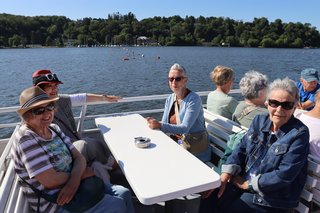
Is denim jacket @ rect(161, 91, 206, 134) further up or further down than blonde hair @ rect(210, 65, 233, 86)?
further down

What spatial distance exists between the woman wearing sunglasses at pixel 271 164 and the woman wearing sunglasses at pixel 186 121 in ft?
1.85

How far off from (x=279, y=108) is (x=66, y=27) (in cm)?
13782

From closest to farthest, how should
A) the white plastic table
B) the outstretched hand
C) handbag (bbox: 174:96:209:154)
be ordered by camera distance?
the white plastic table, the outstretched hand, handbag (bbox: 174:96:209:154)

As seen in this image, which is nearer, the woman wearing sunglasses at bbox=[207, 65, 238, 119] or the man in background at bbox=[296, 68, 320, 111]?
the woman wearing sunglasses at bbox=[207, 65, 238, 119]

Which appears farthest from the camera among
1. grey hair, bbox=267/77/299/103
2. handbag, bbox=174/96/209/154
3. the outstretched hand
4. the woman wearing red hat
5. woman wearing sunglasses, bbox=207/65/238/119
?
woman wearing sunglasses, bbox=207/65/238/119

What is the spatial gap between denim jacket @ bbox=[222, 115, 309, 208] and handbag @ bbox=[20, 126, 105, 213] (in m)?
1.16

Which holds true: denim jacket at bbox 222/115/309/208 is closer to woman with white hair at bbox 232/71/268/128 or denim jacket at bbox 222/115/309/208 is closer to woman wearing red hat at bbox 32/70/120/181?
woman with white hair at bbox 232/71/268/128

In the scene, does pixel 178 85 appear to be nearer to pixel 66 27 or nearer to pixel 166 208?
pixel 166 208

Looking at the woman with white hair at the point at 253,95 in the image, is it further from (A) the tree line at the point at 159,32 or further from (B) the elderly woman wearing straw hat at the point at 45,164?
(A) the tree line at the point at 159,32

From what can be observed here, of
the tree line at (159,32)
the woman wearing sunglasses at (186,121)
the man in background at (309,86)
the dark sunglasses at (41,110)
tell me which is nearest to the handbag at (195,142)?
the woman wearing sunglasses at (186,121)

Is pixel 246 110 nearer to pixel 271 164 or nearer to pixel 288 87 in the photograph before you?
pixel 288 87

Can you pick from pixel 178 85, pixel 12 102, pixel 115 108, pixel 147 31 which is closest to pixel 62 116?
pixel 178 85

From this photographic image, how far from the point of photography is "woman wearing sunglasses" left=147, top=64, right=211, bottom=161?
3.08 meters

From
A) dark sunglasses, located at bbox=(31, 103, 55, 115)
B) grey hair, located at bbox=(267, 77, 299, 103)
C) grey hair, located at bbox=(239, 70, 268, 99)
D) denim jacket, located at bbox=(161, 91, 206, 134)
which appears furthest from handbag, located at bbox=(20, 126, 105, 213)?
grey hair, located at bbox=(239, 70, 268, 99)
